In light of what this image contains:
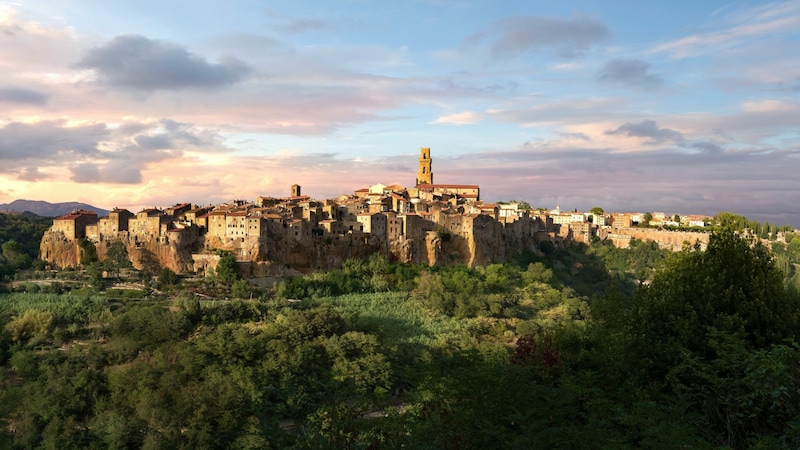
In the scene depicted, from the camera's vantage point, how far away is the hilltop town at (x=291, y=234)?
129ft

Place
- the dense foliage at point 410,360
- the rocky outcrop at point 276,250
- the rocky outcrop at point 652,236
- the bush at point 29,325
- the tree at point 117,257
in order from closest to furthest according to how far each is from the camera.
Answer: the dense foliage at point 410,360 < the bush at point 29,325 < the tree at point 117,257 < the rocky outcrop at point 276,250 < the rocky outcrop at point 652,236

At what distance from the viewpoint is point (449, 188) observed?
68.6m

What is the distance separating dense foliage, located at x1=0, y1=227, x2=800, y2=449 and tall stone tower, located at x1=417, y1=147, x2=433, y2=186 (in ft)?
102

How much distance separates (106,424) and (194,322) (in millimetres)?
9448

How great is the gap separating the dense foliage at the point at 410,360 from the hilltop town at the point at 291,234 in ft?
6.02

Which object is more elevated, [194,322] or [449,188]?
[449,188]

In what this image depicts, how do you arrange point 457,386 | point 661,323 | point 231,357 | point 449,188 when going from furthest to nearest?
point 449,188 < point 231,357 < point 661,323 < point 457,386

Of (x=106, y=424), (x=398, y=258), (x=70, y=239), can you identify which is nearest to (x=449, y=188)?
(x=398, y=258)

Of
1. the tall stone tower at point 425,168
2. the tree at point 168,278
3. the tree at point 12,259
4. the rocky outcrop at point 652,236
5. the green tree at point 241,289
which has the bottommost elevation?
the green tree at point 241,289

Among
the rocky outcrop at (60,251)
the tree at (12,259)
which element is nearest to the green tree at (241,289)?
the rocky outcrop at (60,251)

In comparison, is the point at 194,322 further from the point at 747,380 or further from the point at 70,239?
the point at 747,380

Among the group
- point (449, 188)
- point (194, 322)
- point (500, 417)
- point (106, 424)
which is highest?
point (449, 188)

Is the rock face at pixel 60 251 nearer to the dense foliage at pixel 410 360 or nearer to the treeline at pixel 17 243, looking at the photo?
the treeline at pixel 17 243

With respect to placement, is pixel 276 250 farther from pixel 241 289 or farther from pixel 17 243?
pixel 17 243
